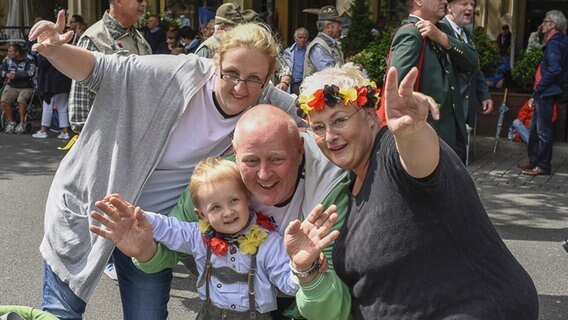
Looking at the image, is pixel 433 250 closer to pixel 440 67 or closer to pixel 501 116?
pixel 440 67

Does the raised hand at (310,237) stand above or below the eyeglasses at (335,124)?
below

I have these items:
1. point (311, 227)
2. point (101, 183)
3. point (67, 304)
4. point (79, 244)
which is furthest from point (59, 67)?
point (311, 227)

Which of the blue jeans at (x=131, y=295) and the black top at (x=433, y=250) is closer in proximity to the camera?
the black top at (x=433, y=250)

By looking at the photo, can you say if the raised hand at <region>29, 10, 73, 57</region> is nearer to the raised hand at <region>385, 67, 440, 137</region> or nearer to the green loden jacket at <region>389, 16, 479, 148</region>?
the raised hand at <region>385, 67, 440, 137</region>

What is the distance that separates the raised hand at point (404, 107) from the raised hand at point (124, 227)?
3.31 feet

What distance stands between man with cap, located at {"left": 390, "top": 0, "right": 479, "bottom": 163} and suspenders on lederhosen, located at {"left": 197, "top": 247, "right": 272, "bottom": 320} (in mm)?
2340

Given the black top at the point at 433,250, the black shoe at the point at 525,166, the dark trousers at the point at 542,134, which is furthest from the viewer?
the black shoe at the point at 525,166

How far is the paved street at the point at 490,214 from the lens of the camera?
5191 mm

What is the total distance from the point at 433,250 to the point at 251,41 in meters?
1.06

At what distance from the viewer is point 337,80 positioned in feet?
8.06

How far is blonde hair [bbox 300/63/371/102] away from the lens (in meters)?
2.44

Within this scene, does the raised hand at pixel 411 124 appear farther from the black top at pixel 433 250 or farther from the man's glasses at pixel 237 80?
the man's glasses at pixel 237 80

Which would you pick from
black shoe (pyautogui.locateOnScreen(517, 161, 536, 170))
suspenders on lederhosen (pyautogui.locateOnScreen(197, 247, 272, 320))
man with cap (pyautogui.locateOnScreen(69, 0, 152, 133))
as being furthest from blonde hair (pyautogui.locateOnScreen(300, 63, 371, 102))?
black shoe (pyautogui.locateOnScreen(517, 161, 536, 170))

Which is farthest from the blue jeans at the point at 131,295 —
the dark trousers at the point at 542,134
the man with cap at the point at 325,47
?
the dark trousers at the point at 542,134
